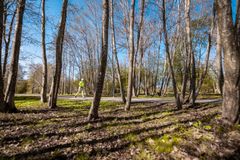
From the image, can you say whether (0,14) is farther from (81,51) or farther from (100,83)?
(81,51)

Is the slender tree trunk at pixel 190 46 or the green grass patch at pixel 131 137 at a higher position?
the slender tree trunk at pixel 190 46

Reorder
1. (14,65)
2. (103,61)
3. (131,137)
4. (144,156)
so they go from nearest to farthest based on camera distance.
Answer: (144,156) → (131,137) → (103,61) → (14,65)

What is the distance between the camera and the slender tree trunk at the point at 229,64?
14.2ft

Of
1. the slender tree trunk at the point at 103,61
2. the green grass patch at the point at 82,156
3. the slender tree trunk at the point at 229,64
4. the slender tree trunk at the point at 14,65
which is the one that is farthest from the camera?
the slender tree trunk at the point at 14,65

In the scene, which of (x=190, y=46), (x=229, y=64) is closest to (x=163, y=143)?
(x=229, y=64)

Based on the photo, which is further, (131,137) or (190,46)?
(190,46)

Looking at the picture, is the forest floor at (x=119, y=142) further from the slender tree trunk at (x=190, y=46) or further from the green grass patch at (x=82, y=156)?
the slender tree trunk at (x=190, y=46)

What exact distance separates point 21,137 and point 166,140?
370cm

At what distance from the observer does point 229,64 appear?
4.40 meters

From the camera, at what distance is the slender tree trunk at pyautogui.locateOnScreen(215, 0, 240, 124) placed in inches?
170

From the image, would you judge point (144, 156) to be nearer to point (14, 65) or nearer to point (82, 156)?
point (82, 156)

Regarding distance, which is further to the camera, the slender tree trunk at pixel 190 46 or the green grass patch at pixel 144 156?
the slender tree trunk at pixel 190 46

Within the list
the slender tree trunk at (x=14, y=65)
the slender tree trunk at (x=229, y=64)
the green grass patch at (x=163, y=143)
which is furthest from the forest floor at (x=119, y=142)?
the slender tree trunk at (x=14, y=65)

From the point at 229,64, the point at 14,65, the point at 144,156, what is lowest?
the point at 144,156
